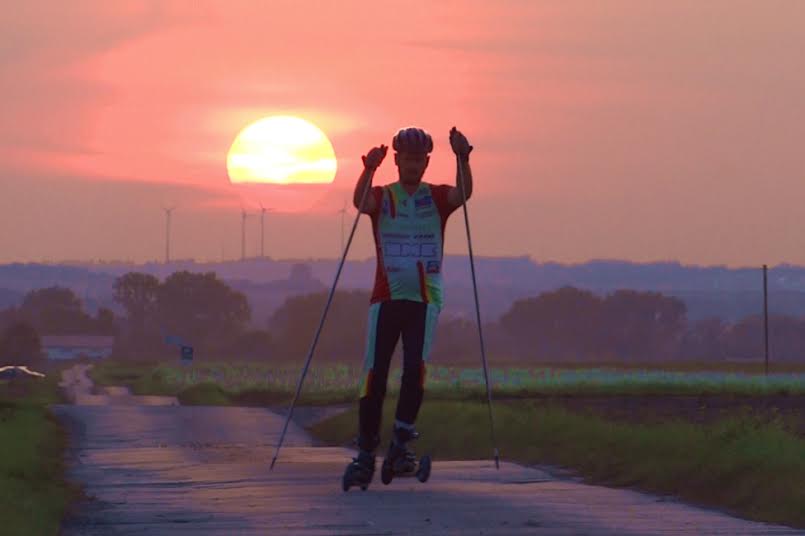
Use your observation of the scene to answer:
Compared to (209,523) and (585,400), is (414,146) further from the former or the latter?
(585,400)

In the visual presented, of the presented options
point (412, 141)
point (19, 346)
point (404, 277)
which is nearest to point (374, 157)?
point (412, 141)

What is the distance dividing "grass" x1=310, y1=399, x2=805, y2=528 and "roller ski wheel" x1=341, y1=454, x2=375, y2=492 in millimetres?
2191

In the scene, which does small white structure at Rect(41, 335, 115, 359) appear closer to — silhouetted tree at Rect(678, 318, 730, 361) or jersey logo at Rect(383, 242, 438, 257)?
silhouetted tree at Rect(678, 318, 730, 361)

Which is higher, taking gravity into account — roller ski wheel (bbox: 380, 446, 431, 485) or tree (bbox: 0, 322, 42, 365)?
roller ski wheel (bbox: 380, 446, 431, 485)

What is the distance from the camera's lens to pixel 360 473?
1208 cm

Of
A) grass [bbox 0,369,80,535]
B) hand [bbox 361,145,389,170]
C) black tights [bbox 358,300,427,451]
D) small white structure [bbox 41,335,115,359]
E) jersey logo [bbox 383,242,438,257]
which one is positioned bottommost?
small white structure [bbox 41,335,115,359]

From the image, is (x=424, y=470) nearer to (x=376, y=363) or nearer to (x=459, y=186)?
(x=376, y=363)

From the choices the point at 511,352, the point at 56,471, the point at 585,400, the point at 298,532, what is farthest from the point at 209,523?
the point at 511,352

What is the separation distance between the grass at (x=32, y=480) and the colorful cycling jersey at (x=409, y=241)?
2.59m

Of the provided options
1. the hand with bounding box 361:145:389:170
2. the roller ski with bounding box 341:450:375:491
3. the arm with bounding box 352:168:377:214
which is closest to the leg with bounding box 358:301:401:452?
the roller ski with bounding box 341:450:375:491

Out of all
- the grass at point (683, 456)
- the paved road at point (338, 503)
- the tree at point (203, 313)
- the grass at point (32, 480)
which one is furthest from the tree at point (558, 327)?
the paved road at point (338, 503)

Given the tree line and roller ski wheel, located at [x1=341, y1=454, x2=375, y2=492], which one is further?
the tree line

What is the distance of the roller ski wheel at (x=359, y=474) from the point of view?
12.0 m

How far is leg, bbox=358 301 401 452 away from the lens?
12.5m
